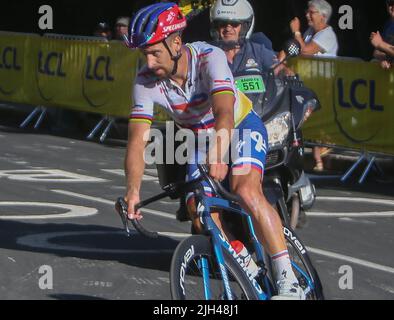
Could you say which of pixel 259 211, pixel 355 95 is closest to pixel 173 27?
pixel 259 211

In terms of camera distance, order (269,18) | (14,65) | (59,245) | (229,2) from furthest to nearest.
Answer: (14,65) → (269,18) → (229,2) → (59,245)

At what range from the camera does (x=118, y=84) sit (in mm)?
18062

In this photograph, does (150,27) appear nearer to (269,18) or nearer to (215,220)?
(215,220)

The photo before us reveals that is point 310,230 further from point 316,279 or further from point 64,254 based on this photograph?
point 316,279

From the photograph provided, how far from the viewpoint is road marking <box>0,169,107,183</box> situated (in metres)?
13.4

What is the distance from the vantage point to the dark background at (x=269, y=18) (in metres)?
18.3

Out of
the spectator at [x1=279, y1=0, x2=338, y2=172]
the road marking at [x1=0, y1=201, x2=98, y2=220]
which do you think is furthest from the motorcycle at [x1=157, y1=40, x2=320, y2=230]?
the spectator at [x1=279, y1=0, x2=338, y2=172]

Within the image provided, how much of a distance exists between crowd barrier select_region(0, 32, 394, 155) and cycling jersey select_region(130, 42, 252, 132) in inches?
272

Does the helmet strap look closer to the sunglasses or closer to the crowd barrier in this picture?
the sunglasses

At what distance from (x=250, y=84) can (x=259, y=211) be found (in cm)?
227

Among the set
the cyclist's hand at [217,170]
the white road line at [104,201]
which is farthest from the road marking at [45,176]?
the cyclist's hand at [217,170]

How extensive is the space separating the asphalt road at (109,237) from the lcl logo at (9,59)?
18.6 feet

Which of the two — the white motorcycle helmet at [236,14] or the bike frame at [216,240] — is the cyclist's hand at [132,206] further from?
the white motorcycle helmet at [236,14]

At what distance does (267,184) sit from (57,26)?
17657 millimetres
